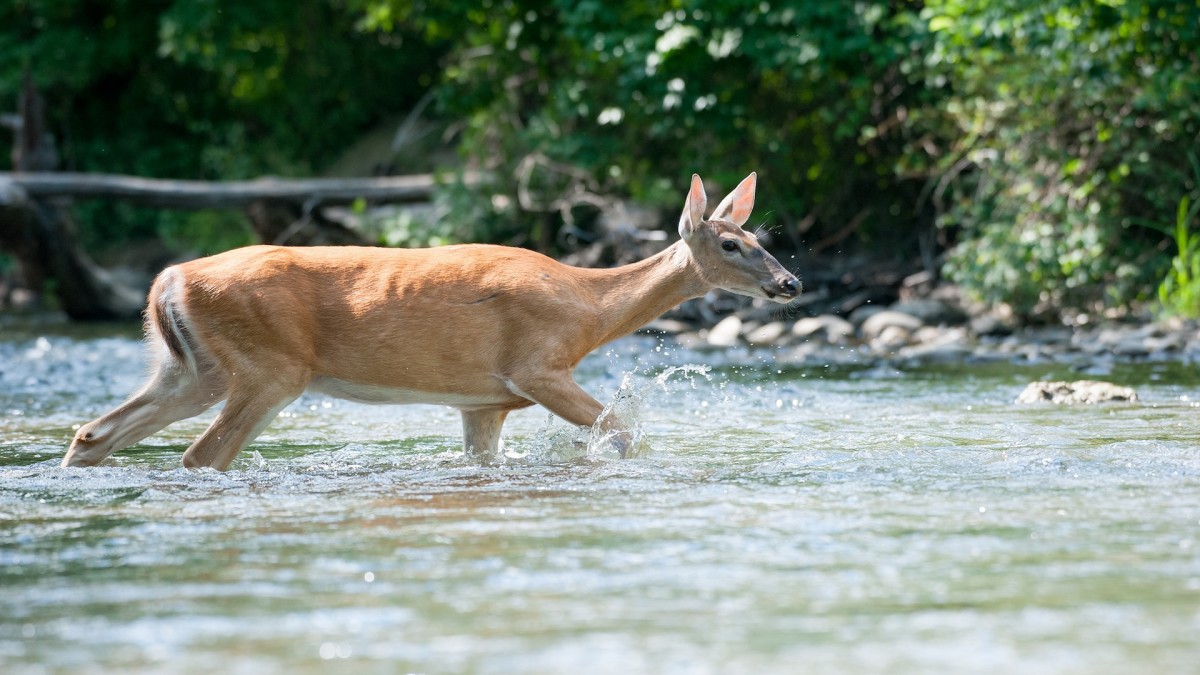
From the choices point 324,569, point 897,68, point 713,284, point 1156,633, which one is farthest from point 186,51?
point 1156,633

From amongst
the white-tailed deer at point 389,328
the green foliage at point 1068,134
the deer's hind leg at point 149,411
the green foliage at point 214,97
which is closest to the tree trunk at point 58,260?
the green foliage at point 214,97

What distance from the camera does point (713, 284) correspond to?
797 cm

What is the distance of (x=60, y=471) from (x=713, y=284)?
3.30 metres

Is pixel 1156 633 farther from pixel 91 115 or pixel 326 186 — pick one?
pixel 91 115

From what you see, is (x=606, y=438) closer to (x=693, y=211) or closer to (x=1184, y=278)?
(x=693, y=211)

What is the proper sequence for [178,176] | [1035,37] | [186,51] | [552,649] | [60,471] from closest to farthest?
1. [552,649]
2. [60,471]
3. [1035,37]
4. [186,51]
5. [178,176]

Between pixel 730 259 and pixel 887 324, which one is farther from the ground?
pixel 730 259

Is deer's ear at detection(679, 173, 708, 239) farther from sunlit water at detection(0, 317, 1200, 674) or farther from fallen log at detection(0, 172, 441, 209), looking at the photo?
fallen log at detection(0, 172, 441, 209)

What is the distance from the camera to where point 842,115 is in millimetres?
16656

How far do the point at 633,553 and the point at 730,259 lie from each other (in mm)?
3247

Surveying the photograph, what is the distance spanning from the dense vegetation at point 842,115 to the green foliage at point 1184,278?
0.03m

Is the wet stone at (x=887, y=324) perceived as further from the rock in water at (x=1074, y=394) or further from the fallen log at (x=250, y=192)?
the fallen log at (x=250, y=192)

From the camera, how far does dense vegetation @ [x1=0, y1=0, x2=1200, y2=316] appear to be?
13.4 m

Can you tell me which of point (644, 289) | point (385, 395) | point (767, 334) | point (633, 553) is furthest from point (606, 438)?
point (767, 334)
